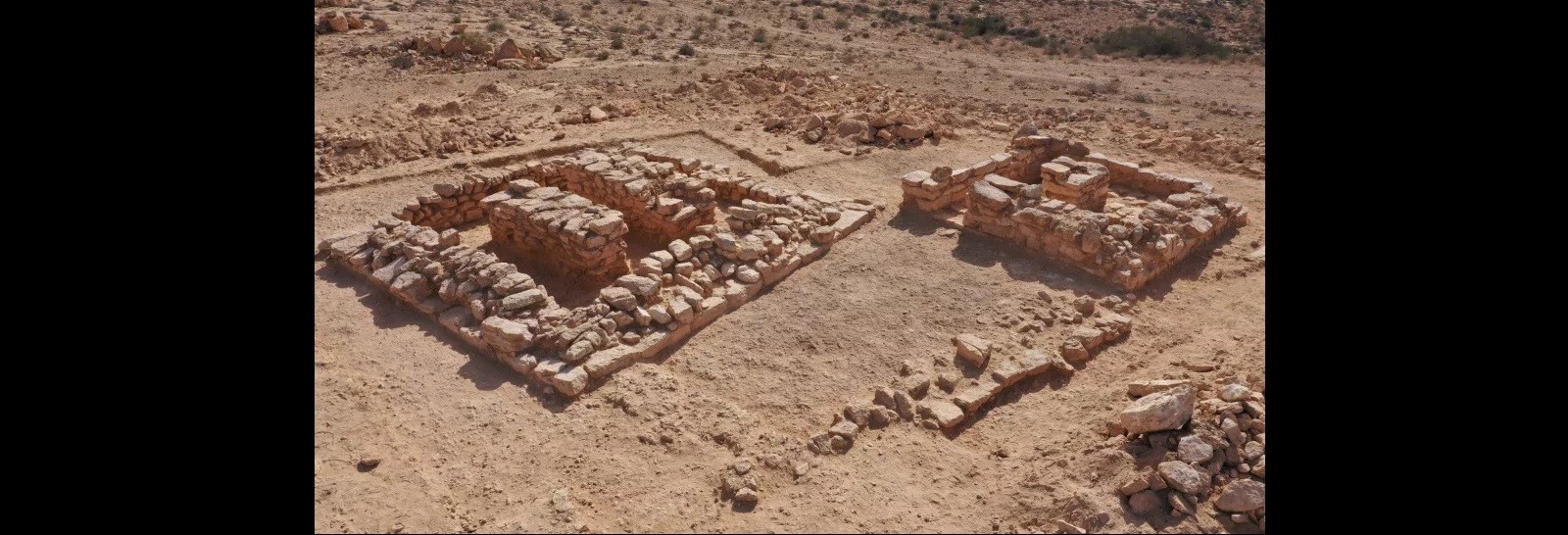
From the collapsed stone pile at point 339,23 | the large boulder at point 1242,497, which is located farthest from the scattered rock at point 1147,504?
the collapsed stone pile at point 339,23

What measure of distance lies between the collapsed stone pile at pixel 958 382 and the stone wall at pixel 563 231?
357 centimetres

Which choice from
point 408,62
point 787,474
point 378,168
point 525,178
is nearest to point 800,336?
point 787,474

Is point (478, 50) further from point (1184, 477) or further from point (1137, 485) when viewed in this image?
point (1184, 477)

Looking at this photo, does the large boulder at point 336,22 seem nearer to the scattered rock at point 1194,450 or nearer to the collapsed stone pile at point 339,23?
the collapsed stone pile at point 339,23

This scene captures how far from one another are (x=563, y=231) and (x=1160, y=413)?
245 inches

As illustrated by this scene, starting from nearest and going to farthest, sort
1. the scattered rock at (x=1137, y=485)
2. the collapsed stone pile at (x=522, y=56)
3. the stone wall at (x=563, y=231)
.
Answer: the scattered rock at (x=1137, y=485), the stone wall at (x=563, y=231), the collapsed stone pile at (x=522, y=56)

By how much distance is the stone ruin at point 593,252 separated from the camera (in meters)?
8.09

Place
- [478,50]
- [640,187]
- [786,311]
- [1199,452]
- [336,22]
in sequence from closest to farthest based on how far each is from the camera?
[1199,452], [786,311], [640,187], [478,50], [336,22]

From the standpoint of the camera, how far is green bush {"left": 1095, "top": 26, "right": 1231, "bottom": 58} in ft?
80.4

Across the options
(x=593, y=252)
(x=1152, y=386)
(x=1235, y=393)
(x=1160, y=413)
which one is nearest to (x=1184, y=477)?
A: (x=1160, y=413)

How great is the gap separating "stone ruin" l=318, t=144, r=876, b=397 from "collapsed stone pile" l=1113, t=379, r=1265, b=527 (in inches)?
167

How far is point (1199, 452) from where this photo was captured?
19.5ft

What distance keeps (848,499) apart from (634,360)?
8.86ft

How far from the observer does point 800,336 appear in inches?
337
